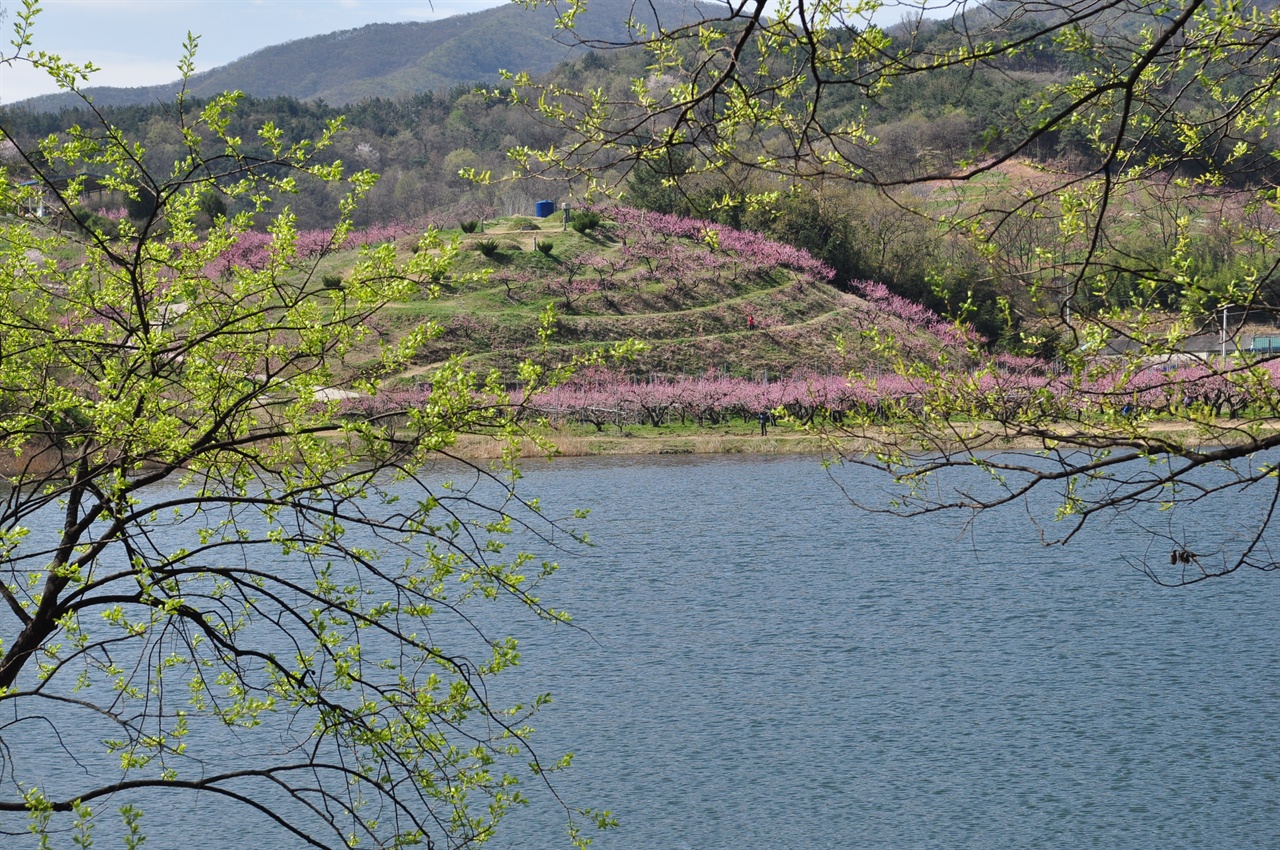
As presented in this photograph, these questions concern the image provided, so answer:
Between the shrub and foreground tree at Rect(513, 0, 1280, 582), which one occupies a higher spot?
foreground tree at Rect(513, 0, 1280, 582)

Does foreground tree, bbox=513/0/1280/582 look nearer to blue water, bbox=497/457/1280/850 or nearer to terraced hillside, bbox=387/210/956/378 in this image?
blue water, bbox=497/457/1280/850

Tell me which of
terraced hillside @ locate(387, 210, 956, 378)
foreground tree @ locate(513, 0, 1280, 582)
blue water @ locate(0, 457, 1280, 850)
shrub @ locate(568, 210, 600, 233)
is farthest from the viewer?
shrub @ locate(568, 210, 600, 233)

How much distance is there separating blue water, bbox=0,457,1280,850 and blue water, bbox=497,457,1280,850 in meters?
0.04

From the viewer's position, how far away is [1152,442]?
524 cm

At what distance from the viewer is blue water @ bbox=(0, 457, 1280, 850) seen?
11.6 meters

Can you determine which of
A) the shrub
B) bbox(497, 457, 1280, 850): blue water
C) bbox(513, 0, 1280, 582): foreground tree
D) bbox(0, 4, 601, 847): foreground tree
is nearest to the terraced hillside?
the shrub

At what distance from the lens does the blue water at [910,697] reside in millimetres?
11586

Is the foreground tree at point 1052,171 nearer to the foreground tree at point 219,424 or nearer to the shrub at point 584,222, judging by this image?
the foreground tree at point 219,424

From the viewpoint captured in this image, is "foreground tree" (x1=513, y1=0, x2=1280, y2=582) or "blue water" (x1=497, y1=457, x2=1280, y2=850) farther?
"blue water" (x1=497, y1=457, x2=1280, y2=850)

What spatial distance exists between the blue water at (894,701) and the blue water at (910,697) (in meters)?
0.04

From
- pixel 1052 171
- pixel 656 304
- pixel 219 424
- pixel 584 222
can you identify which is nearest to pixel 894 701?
pixel 1052 171

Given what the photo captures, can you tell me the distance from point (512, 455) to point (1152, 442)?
3.11 meters

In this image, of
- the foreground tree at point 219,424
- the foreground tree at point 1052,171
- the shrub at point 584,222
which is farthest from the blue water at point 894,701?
the shrub at point 584,222

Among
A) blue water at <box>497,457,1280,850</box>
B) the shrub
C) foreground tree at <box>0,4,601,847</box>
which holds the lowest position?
blue water at <box>497,457,1280,850</box>
